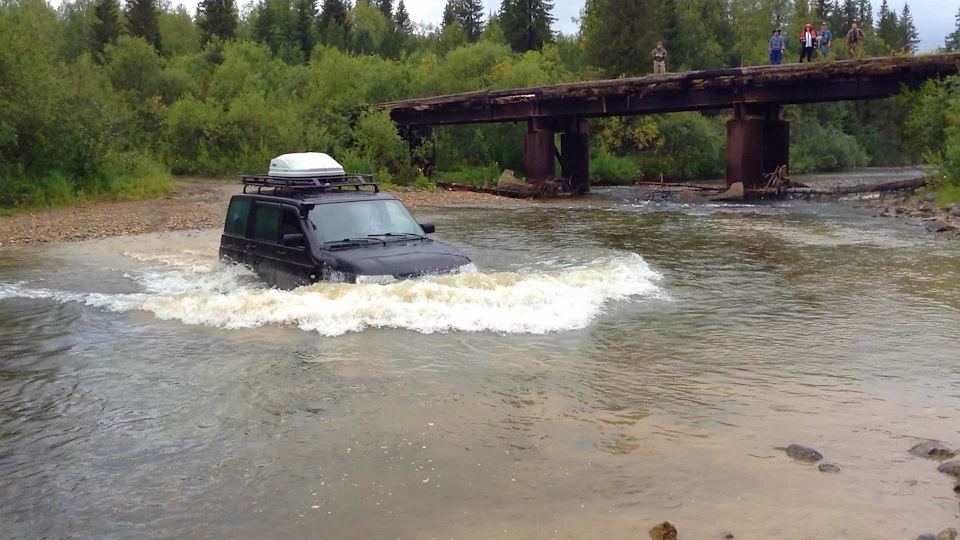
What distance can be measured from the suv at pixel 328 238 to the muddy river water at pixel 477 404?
0.91ft

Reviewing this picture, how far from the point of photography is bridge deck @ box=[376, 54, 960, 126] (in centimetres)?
2962

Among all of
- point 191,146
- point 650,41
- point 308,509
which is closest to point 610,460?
point 308,509

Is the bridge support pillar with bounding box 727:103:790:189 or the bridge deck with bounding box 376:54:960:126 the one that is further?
the bridge support pillar with bounding box 727:103:790:189

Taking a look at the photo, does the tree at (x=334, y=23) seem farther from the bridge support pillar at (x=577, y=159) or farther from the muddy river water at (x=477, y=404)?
the muddy river water at (x=477, y=404)

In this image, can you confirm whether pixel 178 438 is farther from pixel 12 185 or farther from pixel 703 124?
pixel 703 124

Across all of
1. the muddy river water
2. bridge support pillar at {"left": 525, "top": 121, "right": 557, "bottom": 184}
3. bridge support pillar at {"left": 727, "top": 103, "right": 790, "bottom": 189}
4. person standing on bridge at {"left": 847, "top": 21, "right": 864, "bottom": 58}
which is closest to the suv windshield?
the muddy river water

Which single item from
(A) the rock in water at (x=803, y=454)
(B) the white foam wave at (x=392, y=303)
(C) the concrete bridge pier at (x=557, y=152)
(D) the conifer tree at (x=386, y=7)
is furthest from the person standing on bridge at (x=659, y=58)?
(D) the conifer tree at (x=386, y=7)

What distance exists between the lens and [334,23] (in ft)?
282

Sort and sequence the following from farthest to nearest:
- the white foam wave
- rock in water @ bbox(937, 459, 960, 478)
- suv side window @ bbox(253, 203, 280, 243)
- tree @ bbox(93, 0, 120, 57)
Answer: tree @ bbox(93, 0, 120, 57) < suv side window @ bbox(253, 203, 280, 243) < the white foam wave < rock in water @ bbox(937, 459, 960, 478)

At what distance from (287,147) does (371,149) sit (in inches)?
154

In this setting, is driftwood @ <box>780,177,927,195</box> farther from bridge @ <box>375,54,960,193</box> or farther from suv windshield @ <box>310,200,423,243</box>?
suv windshield @ <box>310,200,423,243</box>

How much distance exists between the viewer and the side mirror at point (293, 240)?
447 inches

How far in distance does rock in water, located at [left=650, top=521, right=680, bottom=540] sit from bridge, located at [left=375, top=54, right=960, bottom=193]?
28.0 metres

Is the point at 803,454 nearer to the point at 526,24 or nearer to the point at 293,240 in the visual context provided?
the point at 293,240
